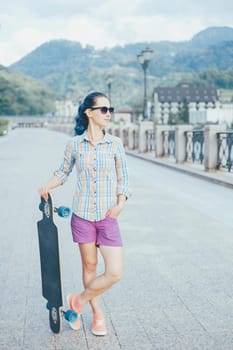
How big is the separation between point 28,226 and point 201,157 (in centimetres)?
1086

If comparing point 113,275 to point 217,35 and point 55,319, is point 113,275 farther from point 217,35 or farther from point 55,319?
point 217,35

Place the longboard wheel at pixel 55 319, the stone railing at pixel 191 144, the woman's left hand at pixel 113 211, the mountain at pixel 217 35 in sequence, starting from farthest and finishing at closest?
1. the stone railing at pixel 191 144
2. the mountain at pixel 217 35
3. the longboard wheel at pixel 55 319
4. the woman's left hand at pixel 113 211

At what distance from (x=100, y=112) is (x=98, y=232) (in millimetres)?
784

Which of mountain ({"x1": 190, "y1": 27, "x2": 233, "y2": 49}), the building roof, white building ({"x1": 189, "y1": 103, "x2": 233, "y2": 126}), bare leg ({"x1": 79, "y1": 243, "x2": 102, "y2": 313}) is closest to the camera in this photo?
bare leg ({"x1": 79, "y1": 243, "x2": 102, "y2": 313})

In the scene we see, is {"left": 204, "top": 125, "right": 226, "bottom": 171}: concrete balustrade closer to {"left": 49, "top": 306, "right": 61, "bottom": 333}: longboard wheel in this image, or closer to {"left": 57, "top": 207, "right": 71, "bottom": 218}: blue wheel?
{"left": 49, "top": 306, "right": 61, "bottom": 333}: longboard wheel

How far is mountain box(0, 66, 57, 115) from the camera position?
248 ft

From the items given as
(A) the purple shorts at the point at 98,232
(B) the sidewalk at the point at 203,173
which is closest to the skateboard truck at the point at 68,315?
(A) the purple shorts at the point at 98,232

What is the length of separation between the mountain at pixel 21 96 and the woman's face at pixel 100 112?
165 feet

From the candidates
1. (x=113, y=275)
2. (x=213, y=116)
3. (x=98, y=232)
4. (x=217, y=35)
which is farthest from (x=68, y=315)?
(x=213, y=116)

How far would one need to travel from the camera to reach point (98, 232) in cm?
388

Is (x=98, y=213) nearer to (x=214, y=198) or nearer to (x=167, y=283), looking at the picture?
(x=167, y=283)

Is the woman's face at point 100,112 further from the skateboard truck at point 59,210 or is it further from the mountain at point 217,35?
the mountain at point 217,35

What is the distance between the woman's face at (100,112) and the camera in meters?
3.87

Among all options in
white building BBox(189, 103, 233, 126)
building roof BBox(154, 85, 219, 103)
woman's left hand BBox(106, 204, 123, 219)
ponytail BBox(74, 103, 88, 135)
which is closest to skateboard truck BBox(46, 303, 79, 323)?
woman's left hand BBox(106, 204, 123, 219)
